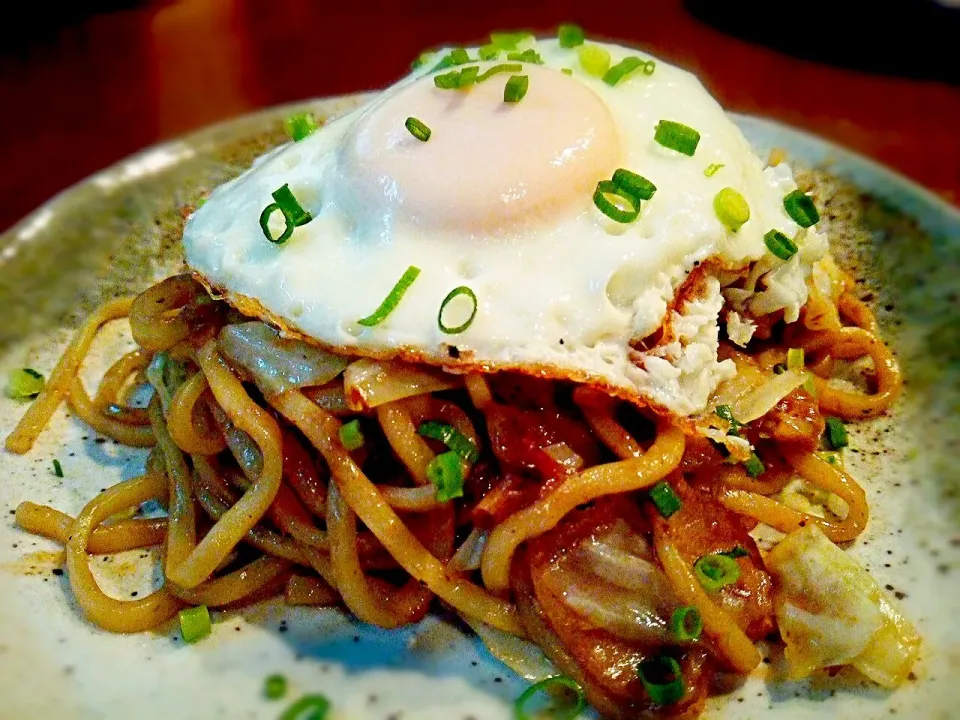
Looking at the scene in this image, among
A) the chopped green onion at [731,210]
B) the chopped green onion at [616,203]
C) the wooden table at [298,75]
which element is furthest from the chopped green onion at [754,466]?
the wooden table at [298,75]

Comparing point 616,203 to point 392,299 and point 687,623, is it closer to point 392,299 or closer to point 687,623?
point 392,299

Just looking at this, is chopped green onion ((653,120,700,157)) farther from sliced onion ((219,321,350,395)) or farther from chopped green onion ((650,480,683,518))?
sliced onion ((219,321,350,395))

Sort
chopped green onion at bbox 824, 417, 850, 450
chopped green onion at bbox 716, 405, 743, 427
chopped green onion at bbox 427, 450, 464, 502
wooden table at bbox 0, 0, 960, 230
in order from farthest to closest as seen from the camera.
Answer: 1. wooden table at bbox 0, 0, 960, 230
2. chopped green onion at bbox 824, 417, 850, 450
3. chopped green onion at bbox 716, 405, 743, 427
4. chopped green onion at bbox 427, 450, 464, 502

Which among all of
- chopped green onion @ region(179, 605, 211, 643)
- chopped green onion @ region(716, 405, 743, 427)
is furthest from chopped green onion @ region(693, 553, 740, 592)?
chopped green onion @ region(179, 605, 211, 643)

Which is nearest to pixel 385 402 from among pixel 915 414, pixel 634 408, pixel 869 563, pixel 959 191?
pixel 634 408

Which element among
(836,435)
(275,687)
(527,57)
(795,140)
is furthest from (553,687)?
(795,140)

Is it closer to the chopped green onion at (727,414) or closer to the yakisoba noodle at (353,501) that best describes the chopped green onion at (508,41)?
the yakisoba noodle at (353,501)
